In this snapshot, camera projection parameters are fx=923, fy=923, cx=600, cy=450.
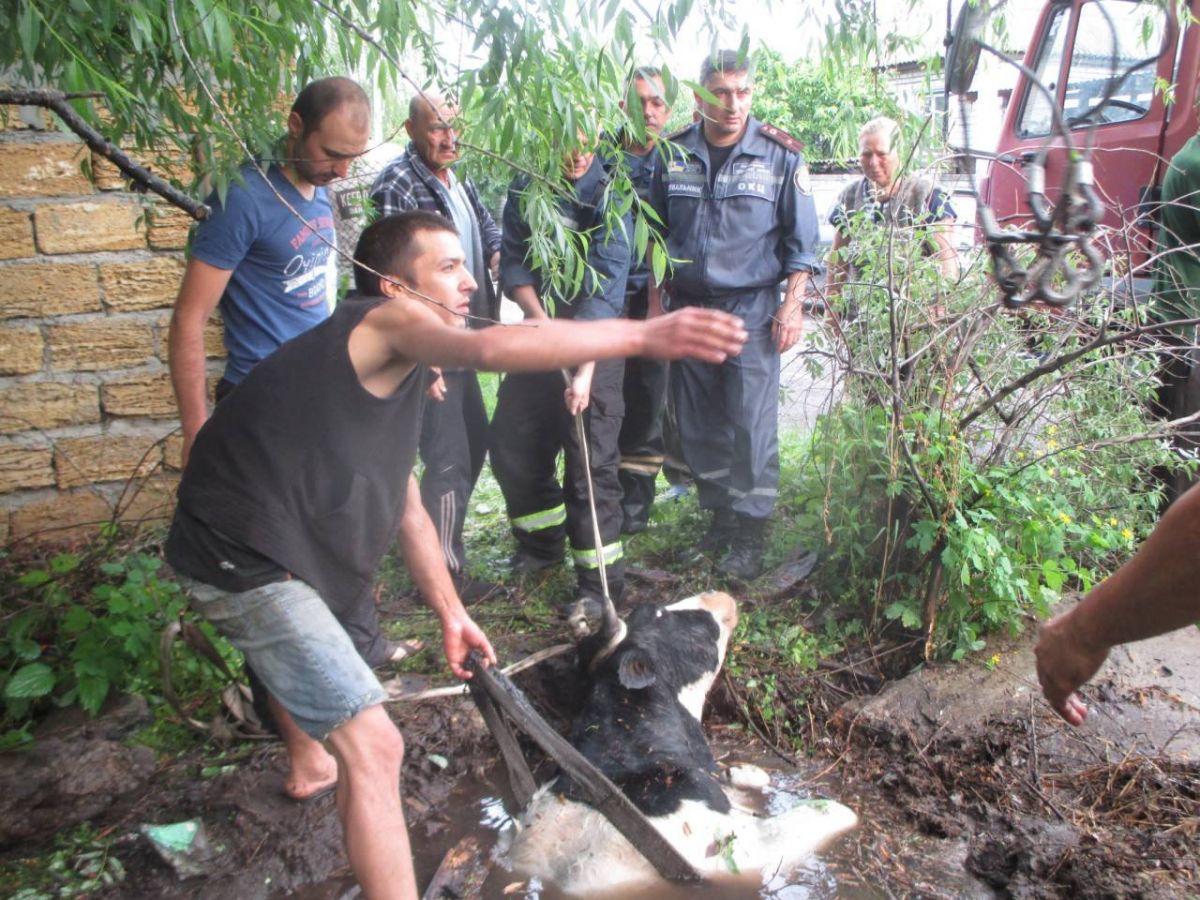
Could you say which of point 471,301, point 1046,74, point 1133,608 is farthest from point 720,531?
point 1046,74

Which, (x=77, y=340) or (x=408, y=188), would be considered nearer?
(x=408, y=188)

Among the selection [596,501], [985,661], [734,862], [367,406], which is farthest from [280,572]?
[985,661]

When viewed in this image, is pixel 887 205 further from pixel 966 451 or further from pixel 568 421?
pixel 568 421

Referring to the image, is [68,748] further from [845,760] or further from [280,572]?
[845,760]

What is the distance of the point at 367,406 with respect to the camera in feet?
7.45

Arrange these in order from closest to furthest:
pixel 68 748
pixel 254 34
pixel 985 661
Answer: pixel 254 34
pixel 68 748
pixel 985 661

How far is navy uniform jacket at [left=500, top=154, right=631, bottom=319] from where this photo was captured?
12.9 feet

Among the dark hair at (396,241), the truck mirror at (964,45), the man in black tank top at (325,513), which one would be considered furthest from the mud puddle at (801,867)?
the truck mirror at (964,45)

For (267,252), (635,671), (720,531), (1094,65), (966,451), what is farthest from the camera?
(1094,65)

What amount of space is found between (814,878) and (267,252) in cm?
263

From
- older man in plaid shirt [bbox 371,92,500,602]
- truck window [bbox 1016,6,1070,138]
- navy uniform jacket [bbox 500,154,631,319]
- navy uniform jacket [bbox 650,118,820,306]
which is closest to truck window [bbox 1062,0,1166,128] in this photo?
truck window [bbox 1016,6,1070,138]

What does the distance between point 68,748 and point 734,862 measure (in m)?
2.10

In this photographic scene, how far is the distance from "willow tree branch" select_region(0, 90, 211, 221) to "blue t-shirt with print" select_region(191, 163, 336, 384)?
805 mm

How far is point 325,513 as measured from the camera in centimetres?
233
